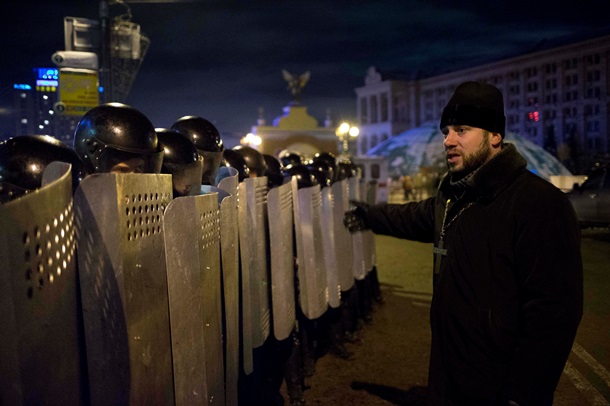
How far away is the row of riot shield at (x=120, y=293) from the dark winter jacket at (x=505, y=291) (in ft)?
4.15

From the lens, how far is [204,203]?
121 inches

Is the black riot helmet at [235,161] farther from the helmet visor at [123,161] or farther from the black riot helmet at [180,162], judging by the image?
the helmet visor at [123,161]

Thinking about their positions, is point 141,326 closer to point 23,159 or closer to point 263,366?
point 23,159

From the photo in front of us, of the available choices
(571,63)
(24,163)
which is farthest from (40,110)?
(571,63)

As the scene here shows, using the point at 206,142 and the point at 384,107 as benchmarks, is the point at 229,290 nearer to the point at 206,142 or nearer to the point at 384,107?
the point at 206,142

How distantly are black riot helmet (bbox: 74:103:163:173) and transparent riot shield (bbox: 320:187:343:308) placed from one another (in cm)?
236

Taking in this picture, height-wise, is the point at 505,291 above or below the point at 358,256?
above

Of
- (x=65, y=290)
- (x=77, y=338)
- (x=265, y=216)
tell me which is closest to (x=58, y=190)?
(x=65, y=290)

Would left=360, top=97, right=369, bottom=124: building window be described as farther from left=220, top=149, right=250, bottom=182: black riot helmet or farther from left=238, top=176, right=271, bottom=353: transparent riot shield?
left=238, top=176, right=271, bottom=353: transparent riot shield

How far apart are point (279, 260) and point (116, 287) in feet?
8.68

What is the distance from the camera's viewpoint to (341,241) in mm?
6863

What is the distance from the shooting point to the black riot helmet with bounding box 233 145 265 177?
732cm

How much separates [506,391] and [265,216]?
9.29 feet

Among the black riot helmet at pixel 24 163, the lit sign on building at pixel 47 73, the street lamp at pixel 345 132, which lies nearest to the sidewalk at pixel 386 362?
the black riot helmet at pixel 24 163
